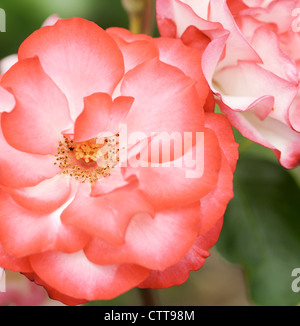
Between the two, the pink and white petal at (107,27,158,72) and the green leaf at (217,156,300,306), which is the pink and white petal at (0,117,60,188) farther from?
the green leaf at (217,156,300,306)

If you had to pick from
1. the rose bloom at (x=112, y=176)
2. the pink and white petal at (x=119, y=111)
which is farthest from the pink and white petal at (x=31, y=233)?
the pink and white petal at (x=119, y=111)

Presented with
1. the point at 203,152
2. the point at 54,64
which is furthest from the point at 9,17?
the point at 203,152

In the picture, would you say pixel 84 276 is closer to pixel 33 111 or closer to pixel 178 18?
pixel 33 111

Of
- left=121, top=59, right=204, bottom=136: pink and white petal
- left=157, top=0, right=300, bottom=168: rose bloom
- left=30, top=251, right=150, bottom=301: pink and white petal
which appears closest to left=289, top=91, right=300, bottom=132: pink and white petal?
left=157, top=0, right=300, bottom=168: rose bloom

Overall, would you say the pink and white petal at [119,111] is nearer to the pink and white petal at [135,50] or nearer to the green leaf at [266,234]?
the pink and white petal at [135,50]

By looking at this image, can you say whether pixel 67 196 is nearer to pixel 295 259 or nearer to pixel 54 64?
pixel 54 64

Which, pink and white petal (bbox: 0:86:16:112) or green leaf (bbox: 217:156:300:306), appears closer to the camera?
pink and white petal (bbox: 0:86:16:112)
